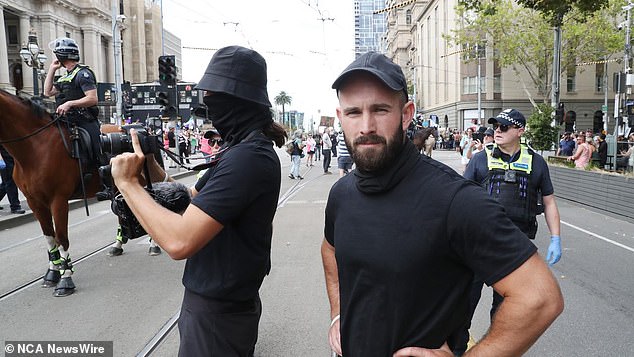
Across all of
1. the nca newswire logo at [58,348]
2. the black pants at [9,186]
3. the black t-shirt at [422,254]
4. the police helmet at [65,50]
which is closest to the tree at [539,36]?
the black pants at [9,186]

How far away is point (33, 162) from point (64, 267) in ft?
Result: 4.33

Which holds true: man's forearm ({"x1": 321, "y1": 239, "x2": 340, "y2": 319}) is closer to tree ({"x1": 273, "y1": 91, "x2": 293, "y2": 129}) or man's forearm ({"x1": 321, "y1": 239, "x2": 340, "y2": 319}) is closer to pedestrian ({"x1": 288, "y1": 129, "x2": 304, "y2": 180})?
pedestrian ({"x1": 288, "y1": 129, "x2": 304, "y2": 180})

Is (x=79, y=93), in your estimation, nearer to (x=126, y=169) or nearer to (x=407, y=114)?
(x=126, y=169)

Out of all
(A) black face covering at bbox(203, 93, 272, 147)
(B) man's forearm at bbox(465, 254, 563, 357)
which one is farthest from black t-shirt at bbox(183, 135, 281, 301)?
(B) man's forearm at bbox(465, 254, 563, 357)

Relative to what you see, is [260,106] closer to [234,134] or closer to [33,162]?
[234,134]

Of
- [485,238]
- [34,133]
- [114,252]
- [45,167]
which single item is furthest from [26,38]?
[485,238]

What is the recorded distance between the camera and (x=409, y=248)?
5.17 ft

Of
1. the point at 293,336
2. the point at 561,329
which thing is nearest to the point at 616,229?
the point at 561,329

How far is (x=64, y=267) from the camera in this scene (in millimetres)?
5816

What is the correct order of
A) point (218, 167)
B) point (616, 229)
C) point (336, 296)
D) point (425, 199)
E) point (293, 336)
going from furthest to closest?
point (616, 229) → point (293, 336) → point (218, 167) → point (336, 296) → point (425, 199)

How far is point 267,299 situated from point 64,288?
239cm

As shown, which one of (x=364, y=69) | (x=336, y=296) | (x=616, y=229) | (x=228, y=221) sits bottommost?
(x=616, y=229)

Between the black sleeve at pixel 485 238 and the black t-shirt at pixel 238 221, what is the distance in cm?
101

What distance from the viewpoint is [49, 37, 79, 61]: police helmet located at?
6.09 meters
